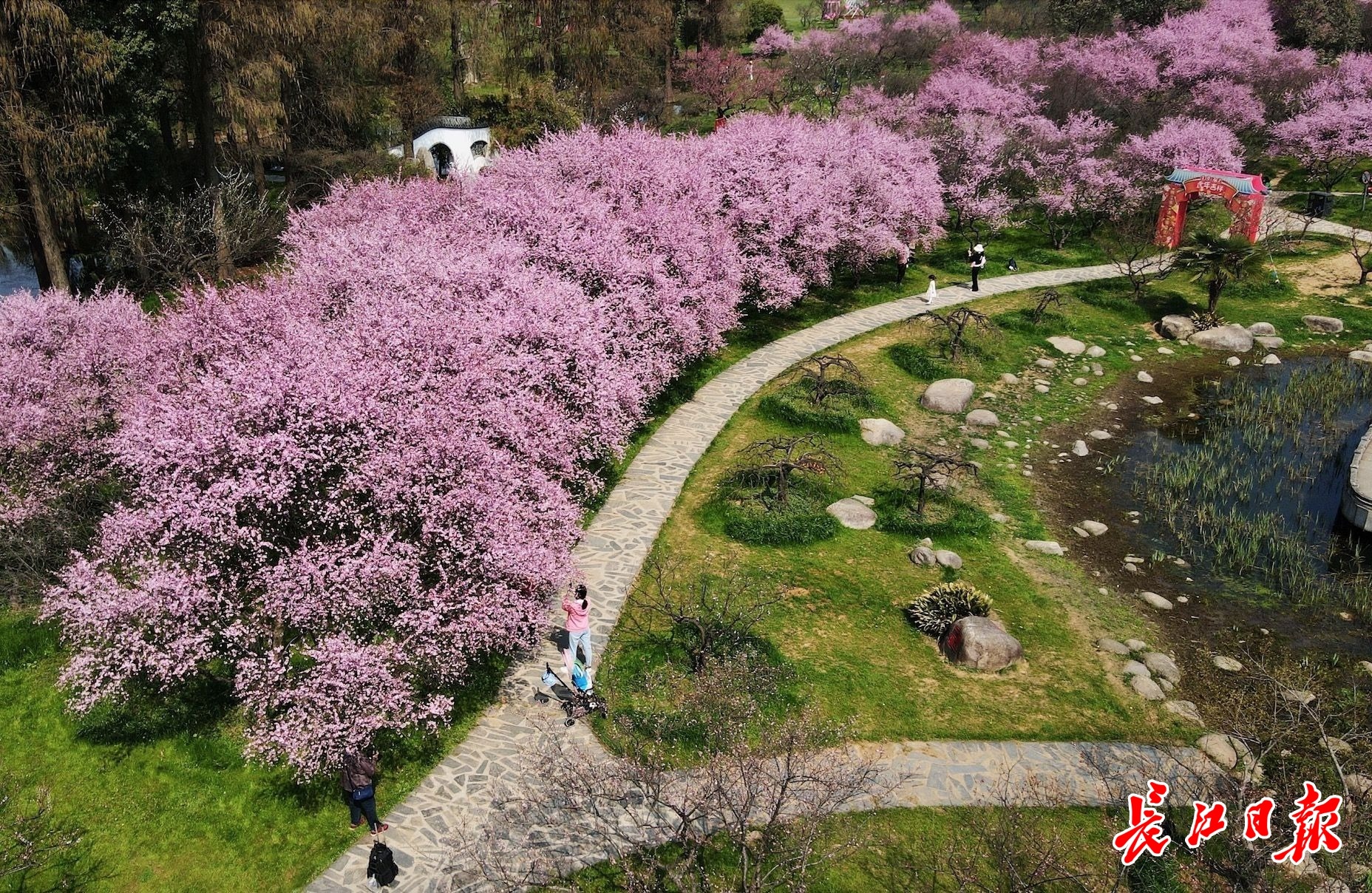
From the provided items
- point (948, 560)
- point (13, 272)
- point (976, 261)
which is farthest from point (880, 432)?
point (13, 272)

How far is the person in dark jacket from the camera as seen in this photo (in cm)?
1204

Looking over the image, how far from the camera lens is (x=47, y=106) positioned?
95.1 ft

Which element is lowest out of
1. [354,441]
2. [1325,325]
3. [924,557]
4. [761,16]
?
[924,557]

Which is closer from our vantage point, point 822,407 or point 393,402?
point 393,402

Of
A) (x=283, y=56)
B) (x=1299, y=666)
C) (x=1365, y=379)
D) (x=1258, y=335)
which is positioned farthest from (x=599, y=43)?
(x=1299, y=666)

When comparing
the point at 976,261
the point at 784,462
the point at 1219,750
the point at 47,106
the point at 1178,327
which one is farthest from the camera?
the point at 976,261

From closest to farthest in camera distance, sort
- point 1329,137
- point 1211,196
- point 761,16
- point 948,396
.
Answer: point 948,396 → point 1211,196 → point 1329,137 → point 761,16

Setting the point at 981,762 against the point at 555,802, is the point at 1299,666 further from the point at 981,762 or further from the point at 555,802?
the point at 555,802

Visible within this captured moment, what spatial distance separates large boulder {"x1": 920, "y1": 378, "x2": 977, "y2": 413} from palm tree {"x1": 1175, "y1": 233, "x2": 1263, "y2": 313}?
45.4 ft

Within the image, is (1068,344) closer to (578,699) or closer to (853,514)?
(853,514)

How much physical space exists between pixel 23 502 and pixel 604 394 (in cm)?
1198

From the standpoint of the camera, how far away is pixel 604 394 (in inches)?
749

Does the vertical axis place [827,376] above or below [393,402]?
below

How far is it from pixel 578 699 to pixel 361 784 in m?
3.92
